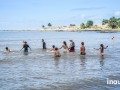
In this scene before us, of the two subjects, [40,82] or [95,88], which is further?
[40,82]

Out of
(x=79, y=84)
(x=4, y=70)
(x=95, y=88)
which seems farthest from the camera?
(x=4, y=70)

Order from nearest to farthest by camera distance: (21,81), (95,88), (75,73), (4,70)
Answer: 1. (95,88)
2. (21,81)
3. (75,73)
4. (4,70)

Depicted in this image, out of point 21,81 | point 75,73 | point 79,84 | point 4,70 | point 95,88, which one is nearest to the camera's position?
point 95,88

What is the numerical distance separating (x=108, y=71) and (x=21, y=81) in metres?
7.03

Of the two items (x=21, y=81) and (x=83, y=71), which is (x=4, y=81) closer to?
(x=21, y=81)

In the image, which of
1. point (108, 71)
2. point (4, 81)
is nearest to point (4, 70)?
point (4, 81)

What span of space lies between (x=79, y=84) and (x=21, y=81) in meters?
3.97

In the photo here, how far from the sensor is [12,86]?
18.6 m

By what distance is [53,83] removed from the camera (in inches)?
755

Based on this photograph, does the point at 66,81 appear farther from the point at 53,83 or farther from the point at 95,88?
the point at 95,88

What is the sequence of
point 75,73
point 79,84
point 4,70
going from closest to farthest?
point 79,84
point 75,73
point 4,70

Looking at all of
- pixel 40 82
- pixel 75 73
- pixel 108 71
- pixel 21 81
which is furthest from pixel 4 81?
pixel 108 71

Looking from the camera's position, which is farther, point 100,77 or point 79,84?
point 100,77

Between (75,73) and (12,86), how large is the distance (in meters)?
5.87
